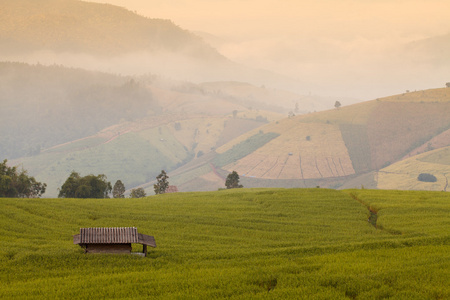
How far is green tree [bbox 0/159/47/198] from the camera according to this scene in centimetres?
9750

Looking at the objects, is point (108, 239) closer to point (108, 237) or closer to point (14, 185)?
point (108, 237)

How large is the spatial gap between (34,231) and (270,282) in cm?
2466

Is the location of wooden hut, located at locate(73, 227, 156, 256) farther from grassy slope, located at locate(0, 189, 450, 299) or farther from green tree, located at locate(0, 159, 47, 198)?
green tree, located at locate(0, 159, 47, 198)

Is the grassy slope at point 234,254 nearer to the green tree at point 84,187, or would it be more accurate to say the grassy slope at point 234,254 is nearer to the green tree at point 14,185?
the green tree at point 14,185

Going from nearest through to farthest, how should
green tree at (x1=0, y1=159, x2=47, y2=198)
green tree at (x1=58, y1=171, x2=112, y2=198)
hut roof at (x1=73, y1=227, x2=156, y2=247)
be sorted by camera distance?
hut roof at (x1=73, y1=227, x2=156, y2=247)
green tree at (x1=0, y1=159, x2=47, y2=198)
green tree at (x1=58, y1=171, x2=112, y2=198)

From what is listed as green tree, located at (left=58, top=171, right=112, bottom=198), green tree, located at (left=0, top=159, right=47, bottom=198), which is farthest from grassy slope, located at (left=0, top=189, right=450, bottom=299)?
green tree, located at (left=58, top=171, right=112, bottom=198)

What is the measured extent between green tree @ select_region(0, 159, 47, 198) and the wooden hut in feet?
239

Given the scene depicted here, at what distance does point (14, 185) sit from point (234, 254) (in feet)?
275

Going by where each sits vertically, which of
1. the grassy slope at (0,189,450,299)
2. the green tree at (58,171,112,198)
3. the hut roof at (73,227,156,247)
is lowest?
the grassy slope at (0,189,450,299)

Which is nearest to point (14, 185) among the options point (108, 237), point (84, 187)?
point (84, 187)

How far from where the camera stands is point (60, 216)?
1992 inches

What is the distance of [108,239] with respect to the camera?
31047 millimetres

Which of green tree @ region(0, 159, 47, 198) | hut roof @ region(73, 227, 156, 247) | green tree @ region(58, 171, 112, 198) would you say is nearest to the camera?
hut roof @ region(73, 227, 156, 247)

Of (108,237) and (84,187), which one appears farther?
(84,187)
